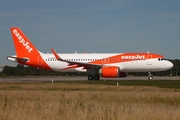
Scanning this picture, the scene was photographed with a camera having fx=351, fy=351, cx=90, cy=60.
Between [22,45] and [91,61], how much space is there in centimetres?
982

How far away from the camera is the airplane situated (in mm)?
44812

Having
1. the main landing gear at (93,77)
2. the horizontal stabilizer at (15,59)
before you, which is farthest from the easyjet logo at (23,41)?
the main landing gear at (93,77)

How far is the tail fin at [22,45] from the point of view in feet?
157

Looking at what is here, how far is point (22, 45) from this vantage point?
158 feet

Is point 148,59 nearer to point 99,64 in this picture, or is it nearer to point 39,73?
point 99,64

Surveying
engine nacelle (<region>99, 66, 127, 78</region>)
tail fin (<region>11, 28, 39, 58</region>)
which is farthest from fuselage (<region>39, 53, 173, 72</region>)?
tail fin (<region>11, 28, 39, 58</region>)

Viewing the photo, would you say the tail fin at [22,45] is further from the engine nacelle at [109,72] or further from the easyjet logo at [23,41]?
the engine nacelle at [109,72]

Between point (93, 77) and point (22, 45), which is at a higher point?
point (22, 45)

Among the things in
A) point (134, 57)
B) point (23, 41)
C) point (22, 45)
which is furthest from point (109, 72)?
point (23, 41)

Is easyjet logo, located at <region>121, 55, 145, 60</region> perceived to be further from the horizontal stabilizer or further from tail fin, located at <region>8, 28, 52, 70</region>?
the horizontal stabilizer

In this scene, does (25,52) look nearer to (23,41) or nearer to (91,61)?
(23,41)

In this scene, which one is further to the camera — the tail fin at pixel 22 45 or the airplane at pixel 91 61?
the tail fin at pixel 22 45

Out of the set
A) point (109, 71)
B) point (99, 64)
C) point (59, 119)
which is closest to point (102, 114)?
point (59, 119)

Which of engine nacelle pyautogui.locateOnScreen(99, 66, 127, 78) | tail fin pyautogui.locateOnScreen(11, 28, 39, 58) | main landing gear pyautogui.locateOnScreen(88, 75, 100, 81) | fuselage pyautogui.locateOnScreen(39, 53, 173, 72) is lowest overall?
main landing gear pyautogui.locateOnScreen(88, 75, 100, 81)
